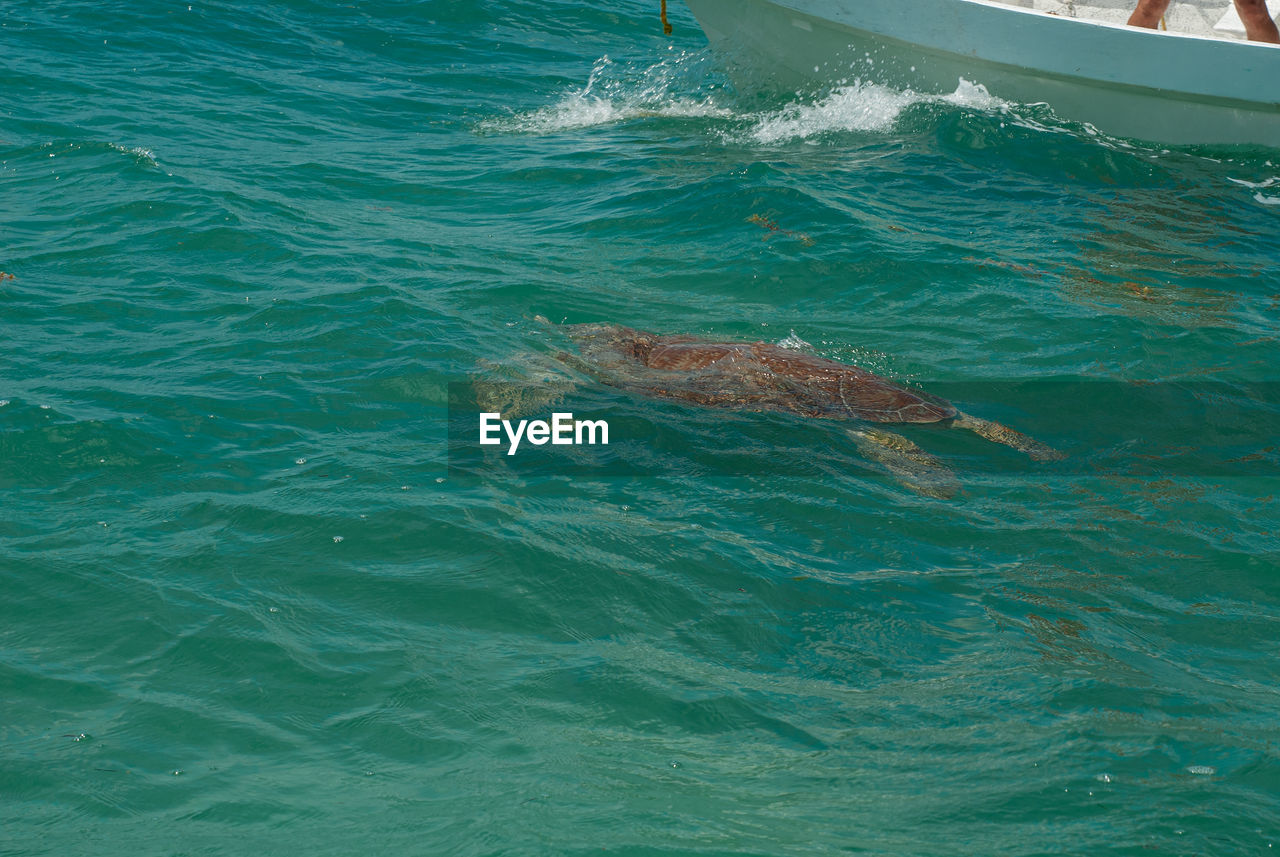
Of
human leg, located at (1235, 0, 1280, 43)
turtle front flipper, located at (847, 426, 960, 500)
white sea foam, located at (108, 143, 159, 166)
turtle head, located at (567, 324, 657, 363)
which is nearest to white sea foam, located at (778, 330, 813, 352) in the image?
turtle head, located at (567, 324, 657, 363)

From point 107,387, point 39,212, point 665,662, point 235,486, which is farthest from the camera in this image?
point 39,212


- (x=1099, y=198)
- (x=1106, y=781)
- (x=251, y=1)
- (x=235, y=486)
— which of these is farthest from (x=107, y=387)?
(x=251, y=1)

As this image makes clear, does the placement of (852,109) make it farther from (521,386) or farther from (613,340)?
(521,386)

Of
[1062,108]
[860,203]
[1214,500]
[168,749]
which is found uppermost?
[1062,108]

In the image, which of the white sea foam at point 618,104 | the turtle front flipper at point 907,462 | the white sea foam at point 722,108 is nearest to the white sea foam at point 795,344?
the turtle front flipper at point 907,462

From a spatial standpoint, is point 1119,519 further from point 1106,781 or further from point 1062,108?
point 1062,108

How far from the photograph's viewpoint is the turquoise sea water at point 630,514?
3543mm

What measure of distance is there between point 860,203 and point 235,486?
21.0ft

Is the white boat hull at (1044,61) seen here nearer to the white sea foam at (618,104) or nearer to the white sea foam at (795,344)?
the white sea foam at (618,104)

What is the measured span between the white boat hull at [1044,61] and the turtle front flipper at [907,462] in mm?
6383

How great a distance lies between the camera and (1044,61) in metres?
10.9

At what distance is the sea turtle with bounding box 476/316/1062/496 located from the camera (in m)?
6.25

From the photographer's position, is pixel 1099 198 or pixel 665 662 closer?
pixel 665 662

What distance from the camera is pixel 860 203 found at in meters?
9.74
